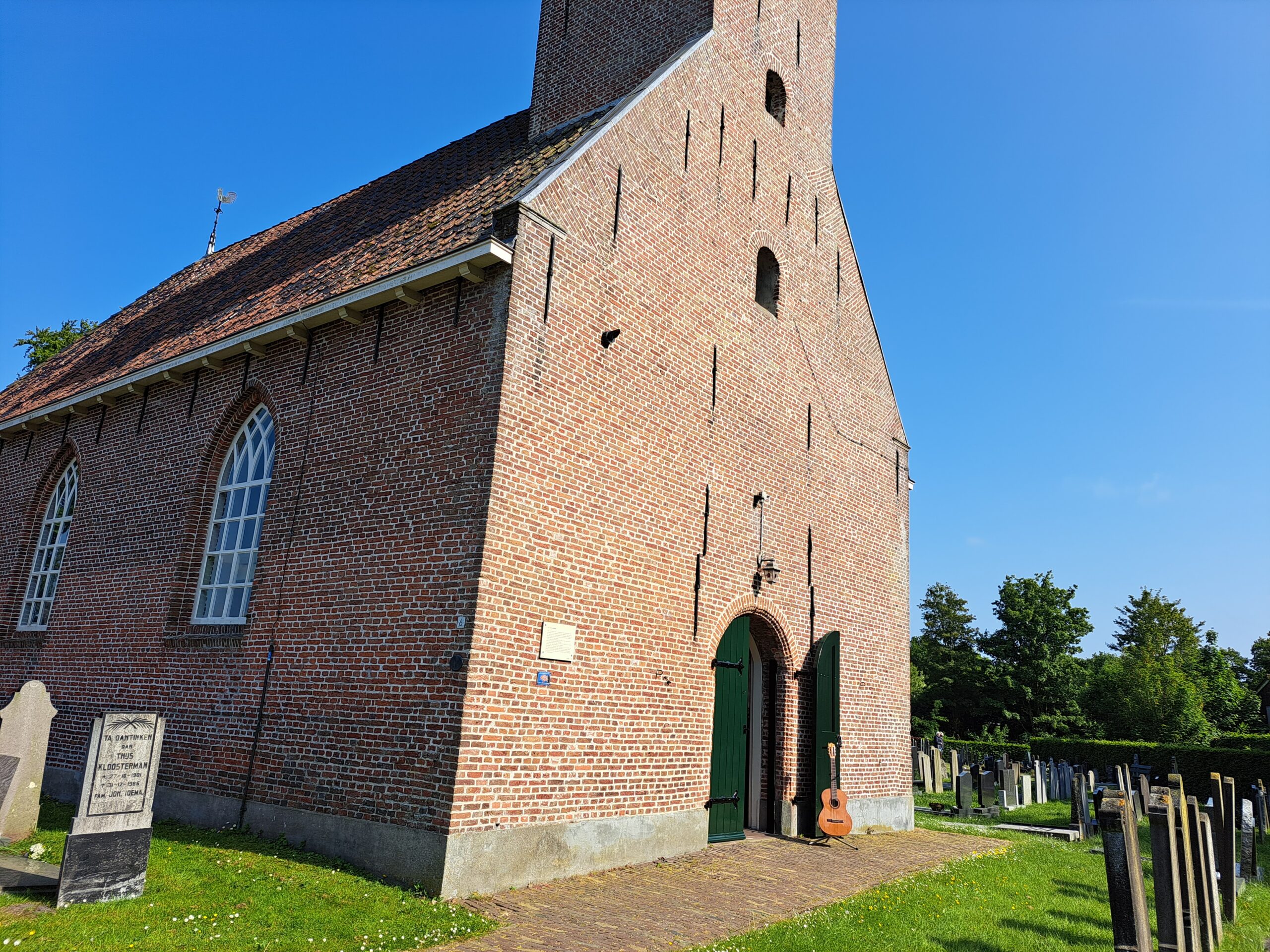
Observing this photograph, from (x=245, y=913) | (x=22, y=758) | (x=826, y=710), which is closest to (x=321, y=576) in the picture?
(x=22, y=758)

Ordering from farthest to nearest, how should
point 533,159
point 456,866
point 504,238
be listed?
point 533,159
point 504,238
point 456,866

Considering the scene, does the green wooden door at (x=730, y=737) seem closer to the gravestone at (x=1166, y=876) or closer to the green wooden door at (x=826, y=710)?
the green wooden door at (x=826, y=710)

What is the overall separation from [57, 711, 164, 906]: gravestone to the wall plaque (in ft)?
11.1

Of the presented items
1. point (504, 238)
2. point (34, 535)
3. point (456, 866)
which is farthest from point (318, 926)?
point (34, 535)

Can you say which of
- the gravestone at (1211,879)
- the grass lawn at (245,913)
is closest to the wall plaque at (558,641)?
the grass lawn at (245,913)

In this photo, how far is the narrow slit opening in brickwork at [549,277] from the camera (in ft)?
28.6

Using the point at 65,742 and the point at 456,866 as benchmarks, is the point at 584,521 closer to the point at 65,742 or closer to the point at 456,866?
the point at 456,866

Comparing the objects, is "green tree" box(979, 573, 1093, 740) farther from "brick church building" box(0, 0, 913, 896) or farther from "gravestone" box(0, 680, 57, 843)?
"gravestone" box(0, 680, 57, 843)

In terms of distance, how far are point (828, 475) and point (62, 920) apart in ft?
35.8

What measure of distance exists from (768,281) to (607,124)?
4.23 m

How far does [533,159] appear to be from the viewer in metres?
11.0

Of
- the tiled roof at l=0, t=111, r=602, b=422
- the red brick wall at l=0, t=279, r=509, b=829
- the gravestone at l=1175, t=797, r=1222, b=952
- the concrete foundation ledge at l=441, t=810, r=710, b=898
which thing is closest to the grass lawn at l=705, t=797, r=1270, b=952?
the gravestone at l=1175, t=797, r=1222, b=952

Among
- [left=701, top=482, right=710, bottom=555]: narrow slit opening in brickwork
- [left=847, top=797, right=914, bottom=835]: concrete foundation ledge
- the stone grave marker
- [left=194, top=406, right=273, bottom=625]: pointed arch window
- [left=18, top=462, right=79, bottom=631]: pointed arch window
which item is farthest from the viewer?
the stone grave marker

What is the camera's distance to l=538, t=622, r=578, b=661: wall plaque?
26.8 feet
